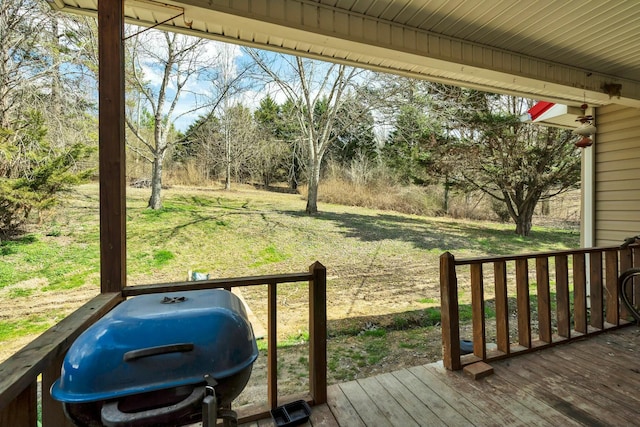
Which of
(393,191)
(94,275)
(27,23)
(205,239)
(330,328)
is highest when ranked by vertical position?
(27,23)

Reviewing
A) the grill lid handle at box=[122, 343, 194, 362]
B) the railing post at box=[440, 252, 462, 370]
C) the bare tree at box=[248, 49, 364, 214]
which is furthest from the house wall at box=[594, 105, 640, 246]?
the bare tree at box=[248, 49, 364, 214]

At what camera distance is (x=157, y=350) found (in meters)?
0.86

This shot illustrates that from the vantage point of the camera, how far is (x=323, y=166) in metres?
11.5

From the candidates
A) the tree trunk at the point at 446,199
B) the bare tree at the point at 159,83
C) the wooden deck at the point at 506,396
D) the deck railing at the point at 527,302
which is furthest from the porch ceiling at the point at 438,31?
the tree trunk at the point at 446,199

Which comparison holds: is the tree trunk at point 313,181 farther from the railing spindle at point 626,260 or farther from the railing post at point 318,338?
the railing post at point 318,338

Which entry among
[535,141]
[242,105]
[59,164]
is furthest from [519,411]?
[242,105]

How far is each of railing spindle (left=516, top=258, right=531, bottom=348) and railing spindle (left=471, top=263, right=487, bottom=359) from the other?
0.39 m

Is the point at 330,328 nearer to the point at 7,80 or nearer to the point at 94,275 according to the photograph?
the point at 94,275

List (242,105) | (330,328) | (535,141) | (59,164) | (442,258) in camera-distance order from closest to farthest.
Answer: (442,258) < (330,328) < (59,164) < (535,141) < (242,105)

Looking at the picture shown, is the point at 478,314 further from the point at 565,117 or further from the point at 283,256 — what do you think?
the point at 283,256

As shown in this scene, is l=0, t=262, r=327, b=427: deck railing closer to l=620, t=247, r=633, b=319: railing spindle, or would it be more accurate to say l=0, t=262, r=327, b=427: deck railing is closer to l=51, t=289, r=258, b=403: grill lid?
l=51, t=289, r=258, b=403: grill lid

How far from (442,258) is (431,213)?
31.8 ft

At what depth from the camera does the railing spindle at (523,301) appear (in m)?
2.31

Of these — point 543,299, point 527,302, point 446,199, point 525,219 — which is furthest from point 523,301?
point 446,199
